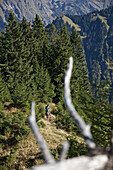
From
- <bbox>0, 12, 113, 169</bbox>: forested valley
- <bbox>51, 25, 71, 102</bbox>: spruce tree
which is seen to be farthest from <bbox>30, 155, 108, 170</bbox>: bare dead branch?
<bbox>51, 25, 71, 102</bbox>: spruce tree

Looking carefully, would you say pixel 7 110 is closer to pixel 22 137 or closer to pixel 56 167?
pixel 22 137

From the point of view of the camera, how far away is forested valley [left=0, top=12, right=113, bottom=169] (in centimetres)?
581

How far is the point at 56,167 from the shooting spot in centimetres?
107

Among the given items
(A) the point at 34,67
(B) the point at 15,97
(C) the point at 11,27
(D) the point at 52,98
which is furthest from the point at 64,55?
(B) the point at 15,97

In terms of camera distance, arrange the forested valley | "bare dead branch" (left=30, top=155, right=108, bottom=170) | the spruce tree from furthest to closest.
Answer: the spruce tree
the forested valley
"bare dead branch" (left=30, top=155, right=108, bottom=170)

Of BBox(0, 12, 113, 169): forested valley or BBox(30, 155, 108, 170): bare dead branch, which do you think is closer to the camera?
BBox(30, 155, 108, 170): bare dead branch

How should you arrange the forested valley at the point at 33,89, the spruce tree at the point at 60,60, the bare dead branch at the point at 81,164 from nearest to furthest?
the bare dead branch at the point at 81,164, the forested valley at the point at 33,89, the spruce tree at the point at 60,60

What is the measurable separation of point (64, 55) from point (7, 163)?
19.8 m

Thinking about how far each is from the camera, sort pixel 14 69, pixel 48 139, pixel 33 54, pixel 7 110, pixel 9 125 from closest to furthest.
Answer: pixel 48 139 < pixel 9 125 < pixel 7 110 < pixel 14 69 < pixel 33 54

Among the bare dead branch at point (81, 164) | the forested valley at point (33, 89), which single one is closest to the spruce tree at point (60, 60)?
the forested valley at point (33, 89)

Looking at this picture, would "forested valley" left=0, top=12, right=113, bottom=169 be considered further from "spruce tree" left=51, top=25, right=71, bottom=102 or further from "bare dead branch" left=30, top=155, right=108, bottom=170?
"bare dead branch" left=30, top=155, right=108, bottom=170

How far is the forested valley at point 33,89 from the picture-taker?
19.1ft

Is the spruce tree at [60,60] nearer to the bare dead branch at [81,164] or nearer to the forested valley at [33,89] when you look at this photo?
the forested valley at [33,89]

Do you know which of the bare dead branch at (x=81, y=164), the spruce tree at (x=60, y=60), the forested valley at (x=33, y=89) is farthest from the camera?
the spruce tree at (x=60, y=60)
